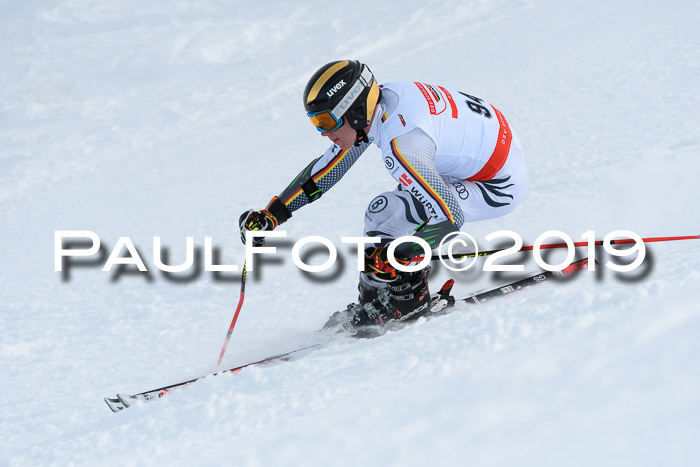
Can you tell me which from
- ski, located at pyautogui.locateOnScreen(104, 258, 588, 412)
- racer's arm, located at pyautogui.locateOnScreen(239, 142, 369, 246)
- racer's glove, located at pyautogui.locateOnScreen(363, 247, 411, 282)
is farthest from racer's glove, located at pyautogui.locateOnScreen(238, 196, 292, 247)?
ski, located at pyautogui.locateOnScreen(104, 258, 588, 412)

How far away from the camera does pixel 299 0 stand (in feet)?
41.7

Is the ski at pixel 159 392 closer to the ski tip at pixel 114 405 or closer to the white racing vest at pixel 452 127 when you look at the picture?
the ski tip at pixel 114 405

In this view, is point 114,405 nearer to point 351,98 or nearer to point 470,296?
point 351,98

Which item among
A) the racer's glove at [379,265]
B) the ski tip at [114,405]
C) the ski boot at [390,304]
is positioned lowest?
the ski tip at [114,405]

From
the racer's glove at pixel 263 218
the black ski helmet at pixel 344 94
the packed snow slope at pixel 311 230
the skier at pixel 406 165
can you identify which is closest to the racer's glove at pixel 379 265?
the skier at pixel 406 165

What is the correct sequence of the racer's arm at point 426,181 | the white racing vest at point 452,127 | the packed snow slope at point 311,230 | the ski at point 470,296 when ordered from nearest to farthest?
1. the packed snow slope at point 311,230
2. the racer's arm at point 426,181
3. the white racing vest at point 452,127
4. the ski at point 470,296

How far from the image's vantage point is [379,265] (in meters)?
3.87

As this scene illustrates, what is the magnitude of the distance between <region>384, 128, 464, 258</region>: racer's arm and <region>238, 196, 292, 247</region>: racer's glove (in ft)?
3.34

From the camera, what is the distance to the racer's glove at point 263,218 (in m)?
4.10

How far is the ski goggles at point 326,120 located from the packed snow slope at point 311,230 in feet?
3.61

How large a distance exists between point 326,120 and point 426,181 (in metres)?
0.61

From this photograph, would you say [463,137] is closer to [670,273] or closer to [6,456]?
[670,273]

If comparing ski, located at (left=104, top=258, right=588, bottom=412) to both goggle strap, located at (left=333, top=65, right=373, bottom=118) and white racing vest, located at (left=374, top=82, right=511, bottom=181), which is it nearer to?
white racing vest, located at (left=374, top=82, right=511, bottom=181)

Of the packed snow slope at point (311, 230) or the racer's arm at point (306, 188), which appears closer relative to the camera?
the packed snow slope at point (311, 230)
